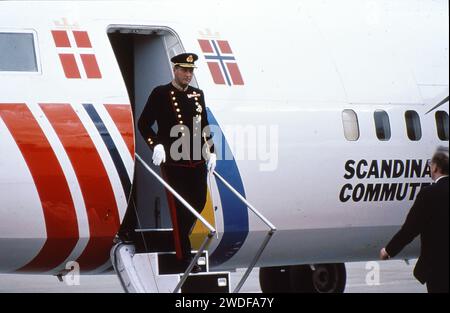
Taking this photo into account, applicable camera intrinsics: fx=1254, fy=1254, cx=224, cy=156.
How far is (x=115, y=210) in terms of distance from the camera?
37.8ft

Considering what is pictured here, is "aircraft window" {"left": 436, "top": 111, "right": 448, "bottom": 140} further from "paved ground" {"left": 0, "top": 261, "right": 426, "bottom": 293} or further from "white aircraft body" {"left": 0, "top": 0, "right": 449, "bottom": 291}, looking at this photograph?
"paved ground" {"left": 0, "top": 261, "right": 426, "bottom": 293}

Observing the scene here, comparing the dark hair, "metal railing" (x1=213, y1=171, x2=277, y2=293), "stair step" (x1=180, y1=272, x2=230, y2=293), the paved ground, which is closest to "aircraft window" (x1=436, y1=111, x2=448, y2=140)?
"metal railing" (x1=213, y1=171, x2=277, y2=293)

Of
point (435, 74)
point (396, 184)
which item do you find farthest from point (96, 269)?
point (435, 74)

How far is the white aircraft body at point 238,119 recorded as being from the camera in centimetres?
1126

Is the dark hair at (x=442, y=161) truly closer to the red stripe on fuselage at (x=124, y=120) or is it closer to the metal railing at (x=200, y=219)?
the metal railing at (x=200, y=219)

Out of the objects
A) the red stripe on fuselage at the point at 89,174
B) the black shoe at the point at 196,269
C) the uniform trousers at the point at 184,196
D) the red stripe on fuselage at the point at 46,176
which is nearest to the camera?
the red stripe on fuselage at the point at 46,176

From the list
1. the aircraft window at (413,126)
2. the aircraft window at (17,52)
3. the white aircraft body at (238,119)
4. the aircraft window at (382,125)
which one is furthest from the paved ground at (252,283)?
the aircraft window at (17,52)

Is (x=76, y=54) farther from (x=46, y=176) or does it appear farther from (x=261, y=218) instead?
(x=261, y=218)

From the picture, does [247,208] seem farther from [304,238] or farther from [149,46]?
[149,46]

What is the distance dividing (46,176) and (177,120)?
136 centimetres

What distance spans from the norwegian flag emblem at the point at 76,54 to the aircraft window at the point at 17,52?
0.26 meters

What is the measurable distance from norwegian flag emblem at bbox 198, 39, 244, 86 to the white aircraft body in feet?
0.05

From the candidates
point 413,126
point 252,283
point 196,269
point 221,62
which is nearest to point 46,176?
point 196,269
